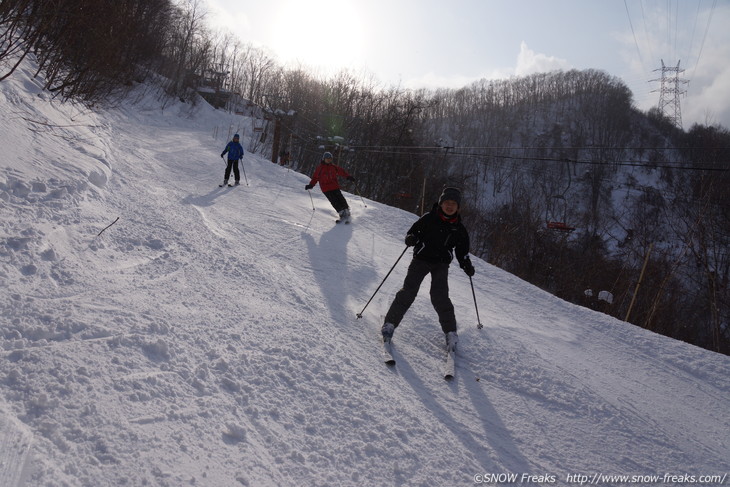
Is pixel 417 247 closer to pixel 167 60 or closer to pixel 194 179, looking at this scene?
pixel 194 179

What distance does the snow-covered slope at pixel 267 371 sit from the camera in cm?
236

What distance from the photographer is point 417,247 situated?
4.64m

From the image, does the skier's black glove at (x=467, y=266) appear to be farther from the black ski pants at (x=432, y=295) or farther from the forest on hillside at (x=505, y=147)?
the forest on hillside at (x=505, y=147)

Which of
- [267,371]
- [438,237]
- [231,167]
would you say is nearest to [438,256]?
[438,237]

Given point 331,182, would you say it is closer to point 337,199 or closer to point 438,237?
point 337,199

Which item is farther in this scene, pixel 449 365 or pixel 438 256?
pixel 438 256

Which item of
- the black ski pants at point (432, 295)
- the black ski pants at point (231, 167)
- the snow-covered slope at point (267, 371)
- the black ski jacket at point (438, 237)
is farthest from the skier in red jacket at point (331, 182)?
the black ski pants at point (432, 295)

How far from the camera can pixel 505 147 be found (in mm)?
36500

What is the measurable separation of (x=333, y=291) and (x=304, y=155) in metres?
36.1

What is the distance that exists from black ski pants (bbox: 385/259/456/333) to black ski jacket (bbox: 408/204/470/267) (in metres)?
0.10

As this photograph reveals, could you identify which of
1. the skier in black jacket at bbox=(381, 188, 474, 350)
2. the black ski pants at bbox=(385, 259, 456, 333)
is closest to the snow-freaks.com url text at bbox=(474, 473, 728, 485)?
the skier in black jacket at bbox=(381, 188, 474, 350)

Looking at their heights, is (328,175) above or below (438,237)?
above

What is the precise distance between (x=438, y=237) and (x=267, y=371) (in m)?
2.30

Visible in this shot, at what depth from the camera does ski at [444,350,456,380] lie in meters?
3.96
